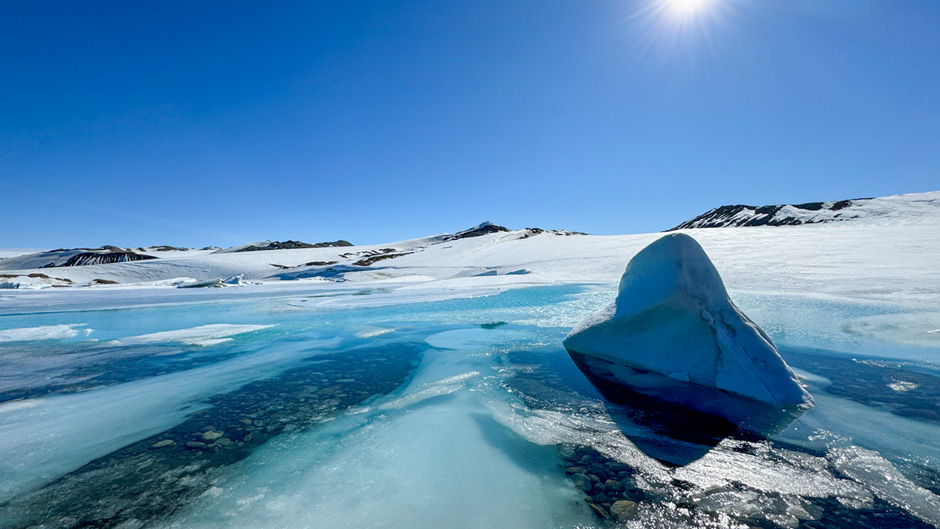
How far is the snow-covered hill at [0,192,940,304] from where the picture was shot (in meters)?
A: 11.3

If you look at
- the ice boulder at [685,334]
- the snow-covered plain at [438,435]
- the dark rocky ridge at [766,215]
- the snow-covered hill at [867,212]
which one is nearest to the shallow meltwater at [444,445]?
the snow-covered plain at [438,435]

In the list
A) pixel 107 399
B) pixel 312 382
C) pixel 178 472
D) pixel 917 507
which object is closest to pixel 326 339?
pixel 312 382

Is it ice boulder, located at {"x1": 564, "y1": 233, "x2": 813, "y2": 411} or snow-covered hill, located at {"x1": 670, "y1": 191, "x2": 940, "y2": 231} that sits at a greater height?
snow-covered hill, located at {"x1": 670, "y1": 191, "x2": 940, "y2": 231}

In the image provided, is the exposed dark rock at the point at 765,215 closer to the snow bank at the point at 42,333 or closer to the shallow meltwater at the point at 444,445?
the shallow meltwater at the point at 444,445

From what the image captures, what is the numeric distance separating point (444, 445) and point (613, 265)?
19160 mm

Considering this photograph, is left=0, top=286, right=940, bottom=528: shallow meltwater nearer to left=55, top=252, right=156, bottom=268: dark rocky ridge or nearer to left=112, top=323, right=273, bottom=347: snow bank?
left=112, top=323, right=273, bottom=347: snow bank

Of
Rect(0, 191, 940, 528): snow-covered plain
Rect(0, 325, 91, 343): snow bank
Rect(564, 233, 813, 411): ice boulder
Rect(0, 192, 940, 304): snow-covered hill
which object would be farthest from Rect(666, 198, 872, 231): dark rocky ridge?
Rect(0, 325, 91, 343): snow bank

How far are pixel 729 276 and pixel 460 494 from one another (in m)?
15.2

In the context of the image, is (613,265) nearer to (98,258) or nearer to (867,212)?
(867,212)

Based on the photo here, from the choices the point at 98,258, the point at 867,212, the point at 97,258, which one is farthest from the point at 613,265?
the point at 97,258

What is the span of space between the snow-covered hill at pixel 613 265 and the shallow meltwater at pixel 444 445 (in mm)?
6240

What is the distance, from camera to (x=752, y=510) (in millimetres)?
2277

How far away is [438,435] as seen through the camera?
3471 mm

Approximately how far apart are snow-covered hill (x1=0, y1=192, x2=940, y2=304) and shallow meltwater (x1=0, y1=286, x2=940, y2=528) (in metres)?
6.24
